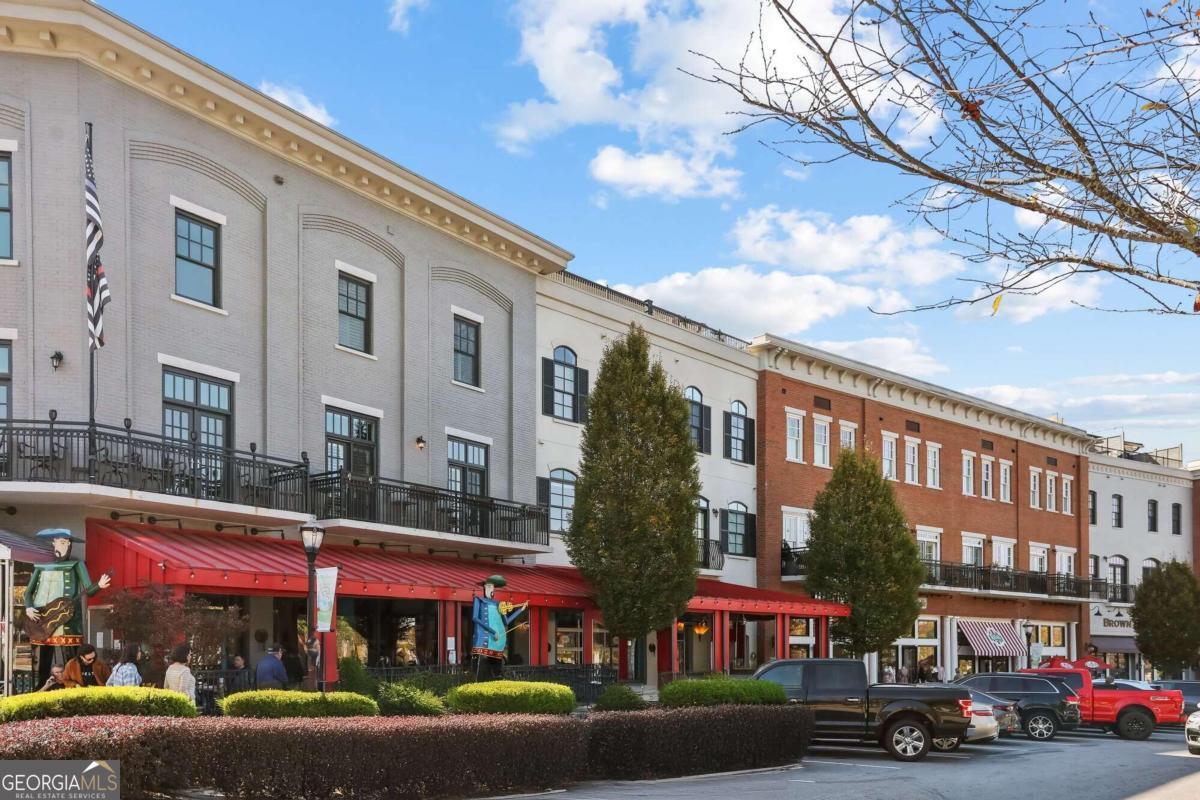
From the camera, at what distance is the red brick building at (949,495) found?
41.7 m

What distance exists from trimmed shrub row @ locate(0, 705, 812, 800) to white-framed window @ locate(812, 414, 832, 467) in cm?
2474

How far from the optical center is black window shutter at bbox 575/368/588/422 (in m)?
34.6

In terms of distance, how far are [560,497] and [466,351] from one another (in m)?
4.84

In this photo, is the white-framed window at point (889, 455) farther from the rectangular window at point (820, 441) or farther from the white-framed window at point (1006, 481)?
the white-framed window at point (1006, 481)

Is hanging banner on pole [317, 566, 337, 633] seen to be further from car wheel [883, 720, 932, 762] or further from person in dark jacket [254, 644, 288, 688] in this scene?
car wheel [883, 720, 932, 762]

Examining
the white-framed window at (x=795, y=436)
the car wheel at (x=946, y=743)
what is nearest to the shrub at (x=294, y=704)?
the car wheel at (x=946, y=743)

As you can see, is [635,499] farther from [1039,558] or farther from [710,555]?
[1039,558]

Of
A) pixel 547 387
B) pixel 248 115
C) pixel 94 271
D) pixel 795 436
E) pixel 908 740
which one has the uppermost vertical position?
pixel 248 115

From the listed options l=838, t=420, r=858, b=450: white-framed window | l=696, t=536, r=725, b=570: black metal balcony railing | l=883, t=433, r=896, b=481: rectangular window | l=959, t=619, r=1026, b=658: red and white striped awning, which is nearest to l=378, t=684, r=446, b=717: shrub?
l=696, t=536, r=725, b=570: black metal balcony railing

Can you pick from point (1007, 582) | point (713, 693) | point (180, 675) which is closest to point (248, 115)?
point (180, 675)

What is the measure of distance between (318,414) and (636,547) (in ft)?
24.1

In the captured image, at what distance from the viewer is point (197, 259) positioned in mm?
24266

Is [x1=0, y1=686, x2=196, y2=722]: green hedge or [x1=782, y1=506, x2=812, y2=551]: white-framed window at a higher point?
[x1=782, y1=506, x2=812, y2=551]: white-framed window

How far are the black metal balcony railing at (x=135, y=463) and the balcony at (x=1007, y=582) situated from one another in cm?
2543
